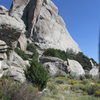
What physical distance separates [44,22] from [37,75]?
213 ft

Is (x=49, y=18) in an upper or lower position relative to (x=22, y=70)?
upper

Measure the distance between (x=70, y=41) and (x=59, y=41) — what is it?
660 cm

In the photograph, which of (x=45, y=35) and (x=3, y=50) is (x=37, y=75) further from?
(x=45, y=35)

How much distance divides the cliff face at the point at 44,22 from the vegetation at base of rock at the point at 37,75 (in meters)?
55.9

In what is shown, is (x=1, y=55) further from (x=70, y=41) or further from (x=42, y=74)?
(x=70, y=41)

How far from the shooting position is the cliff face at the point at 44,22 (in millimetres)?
77812

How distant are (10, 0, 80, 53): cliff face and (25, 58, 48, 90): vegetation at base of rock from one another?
55.9 metres

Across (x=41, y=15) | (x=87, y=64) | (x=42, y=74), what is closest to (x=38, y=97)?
(x=42, y=74)

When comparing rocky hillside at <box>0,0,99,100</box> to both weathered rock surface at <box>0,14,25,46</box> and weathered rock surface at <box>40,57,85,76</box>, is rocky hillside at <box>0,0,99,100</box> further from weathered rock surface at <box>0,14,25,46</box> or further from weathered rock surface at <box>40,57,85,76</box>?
weathered rock surface at <box>0,14,25,46</box>

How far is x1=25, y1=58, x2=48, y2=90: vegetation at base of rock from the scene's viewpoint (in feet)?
56.6

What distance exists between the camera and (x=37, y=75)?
1745 cm

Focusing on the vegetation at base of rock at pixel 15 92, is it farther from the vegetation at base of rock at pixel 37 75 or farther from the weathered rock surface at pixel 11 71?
the vegetation at base of rock at pixel 37 75

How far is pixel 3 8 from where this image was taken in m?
83.0

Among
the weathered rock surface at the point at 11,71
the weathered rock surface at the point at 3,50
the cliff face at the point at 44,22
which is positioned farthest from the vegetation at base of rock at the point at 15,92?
the cliff face at the point at 44,22
